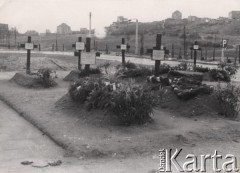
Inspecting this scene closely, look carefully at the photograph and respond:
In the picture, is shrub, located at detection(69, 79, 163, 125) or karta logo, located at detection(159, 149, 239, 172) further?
shrub, located at detection(69, 79, 163, 125)

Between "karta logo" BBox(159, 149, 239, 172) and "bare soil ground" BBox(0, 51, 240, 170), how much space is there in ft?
0.96

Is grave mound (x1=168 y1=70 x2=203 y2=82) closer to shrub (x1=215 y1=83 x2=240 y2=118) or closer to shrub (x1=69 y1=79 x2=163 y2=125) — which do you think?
shrub (x1=215 y1=83 x2=240 y2=118)

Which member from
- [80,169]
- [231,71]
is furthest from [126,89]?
[231,71]

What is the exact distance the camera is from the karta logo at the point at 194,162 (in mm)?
6360

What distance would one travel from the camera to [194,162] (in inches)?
263

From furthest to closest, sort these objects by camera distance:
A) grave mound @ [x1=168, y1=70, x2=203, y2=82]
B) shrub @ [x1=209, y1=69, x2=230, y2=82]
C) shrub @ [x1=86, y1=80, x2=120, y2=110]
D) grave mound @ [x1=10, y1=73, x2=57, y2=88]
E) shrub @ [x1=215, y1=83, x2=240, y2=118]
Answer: shrub @ [x1=209, y1=69, x2=230, y2=82]
grave mound @ [x1=10, y1=73, x2=57, y2=88]
grave mound @ [x1=168, y1=70, x2=203, y2=82]
shrub @ [x1=215, y1=83, x2=240, y2=118]
shrub @ [x1=86, y1=80, x2=120, y2=110]

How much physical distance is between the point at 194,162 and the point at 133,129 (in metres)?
1.84

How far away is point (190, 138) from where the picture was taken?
7.90 meters

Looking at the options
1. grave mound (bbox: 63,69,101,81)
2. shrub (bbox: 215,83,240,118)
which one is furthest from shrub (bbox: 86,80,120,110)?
grave mound (bbox: 63,69,101,81)

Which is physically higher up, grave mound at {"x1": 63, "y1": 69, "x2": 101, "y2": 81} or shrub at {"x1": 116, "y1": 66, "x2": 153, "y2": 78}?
shrub at {"x1": 116, "y1": 66, "x2": 153, "y2": 78}

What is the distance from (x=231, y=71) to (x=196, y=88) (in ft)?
24.0

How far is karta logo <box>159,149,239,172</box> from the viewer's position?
6.36m

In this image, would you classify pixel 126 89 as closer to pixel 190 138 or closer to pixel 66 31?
pixel 190 138

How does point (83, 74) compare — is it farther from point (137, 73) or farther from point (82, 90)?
point (82, 90)
